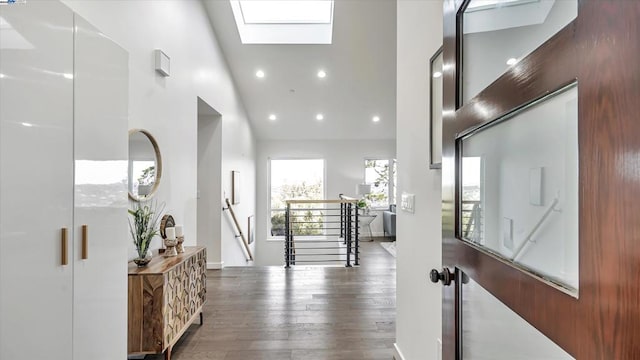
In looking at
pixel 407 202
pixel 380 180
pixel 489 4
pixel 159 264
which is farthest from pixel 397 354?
pixel 380 180

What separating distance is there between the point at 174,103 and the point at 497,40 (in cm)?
318

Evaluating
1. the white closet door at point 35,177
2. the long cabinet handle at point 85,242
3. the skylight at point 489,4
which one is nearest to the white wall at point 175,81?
the white closet door at point 35,177

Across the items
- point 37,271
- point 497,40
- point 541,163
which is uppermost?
point 497,40

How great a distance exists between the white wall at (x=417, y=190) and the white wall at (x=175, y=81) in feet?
6.47

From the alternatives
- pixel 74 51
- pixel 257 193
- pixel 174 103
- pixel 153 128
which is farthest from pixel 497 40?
pixel 257 193

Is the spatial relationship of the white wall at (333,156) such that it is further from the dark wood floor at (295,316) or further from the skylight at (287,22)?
the dark wood floor at (295,316)

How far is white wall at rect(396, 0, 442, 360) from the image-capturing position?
64.7 inches

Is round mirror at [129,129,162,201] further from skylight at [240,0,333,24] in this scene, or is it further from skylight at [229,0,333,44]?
skylight at [240,0,333,24]

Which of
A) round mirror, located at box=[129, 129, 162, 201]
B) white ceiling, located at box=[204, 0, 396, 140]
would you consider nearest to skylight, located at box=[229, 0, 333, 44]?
white ceiling, located at box=[204, 0, 396, 140]

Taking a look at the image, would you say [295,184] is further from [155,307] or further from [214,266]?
[155,307]

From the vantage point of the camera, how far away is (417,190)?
188cm

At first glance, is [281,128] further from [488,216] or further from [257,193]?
[488,216]

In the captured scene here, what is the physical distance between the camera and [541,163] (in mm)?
640

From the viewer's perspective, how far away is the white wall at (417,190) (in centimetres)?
164
